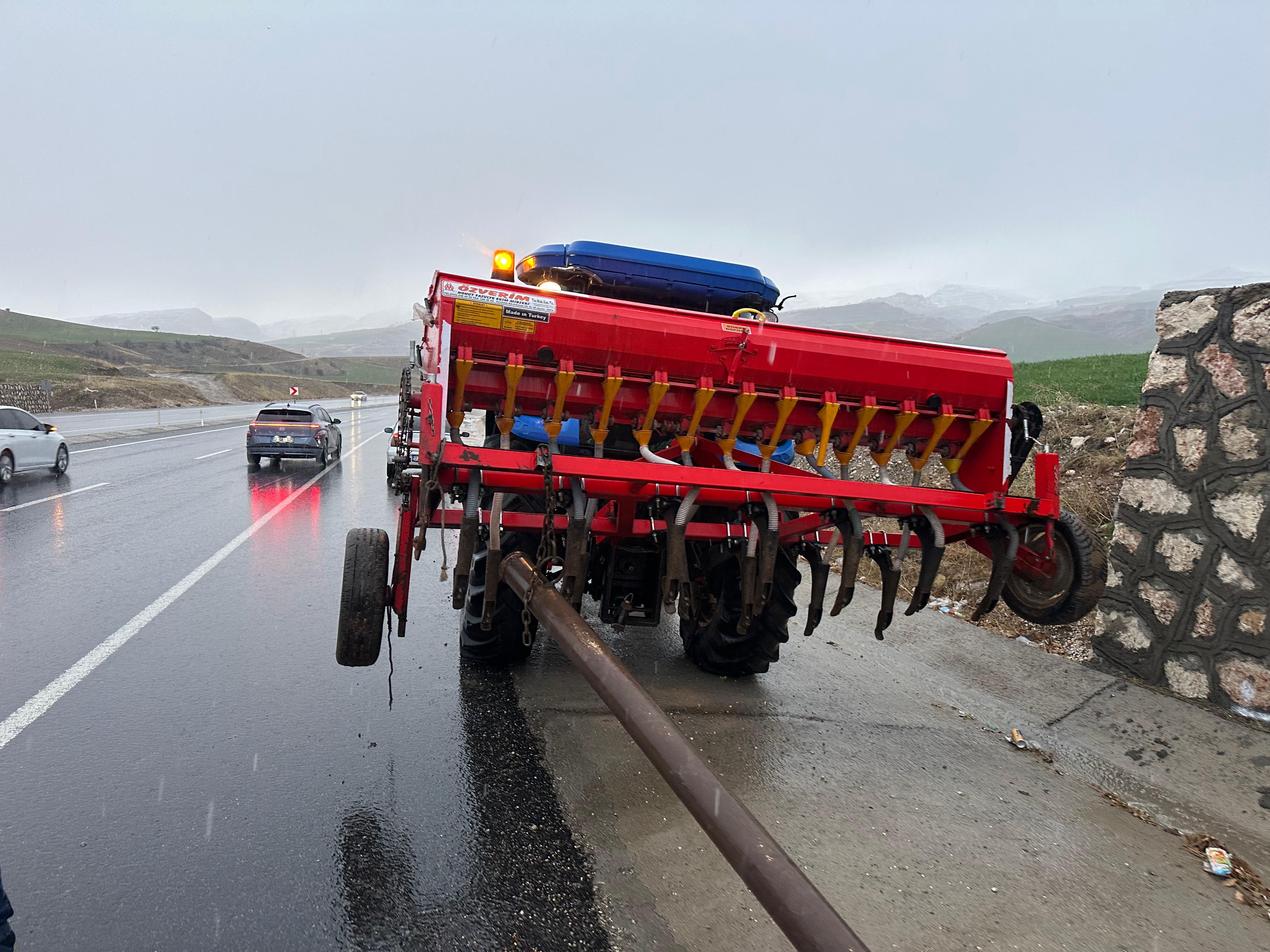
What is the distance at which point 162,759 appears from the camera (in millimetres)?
3340

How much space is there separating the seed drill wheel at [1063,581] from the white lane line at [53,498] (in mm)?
11807

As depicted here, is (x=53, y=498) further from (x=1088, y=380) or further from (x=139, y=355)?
(x=139, y=355)

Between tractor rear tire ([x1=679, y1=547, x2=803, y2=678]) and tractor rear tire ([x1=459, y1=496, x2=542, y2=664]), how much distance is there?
0.99 meters

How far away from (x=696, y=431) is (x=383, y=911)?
2.34 metres

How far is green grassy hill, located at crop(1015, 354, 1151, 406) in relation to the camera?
8570 millimetres

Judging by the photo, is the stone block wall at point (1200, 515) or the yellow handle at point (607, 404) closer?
the yellow handle at point (607, 404)

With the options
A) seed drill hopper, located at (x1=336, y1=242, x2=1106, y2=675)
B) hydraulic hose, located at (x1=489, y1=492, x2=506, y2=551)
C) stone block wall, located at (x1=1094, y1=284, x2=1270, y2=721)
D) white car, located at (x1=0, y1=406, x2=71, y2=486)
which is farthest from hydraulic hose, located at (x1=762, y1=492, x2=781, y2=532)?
white car, located at (x1=0, y1=406, x2=71, y2=486)

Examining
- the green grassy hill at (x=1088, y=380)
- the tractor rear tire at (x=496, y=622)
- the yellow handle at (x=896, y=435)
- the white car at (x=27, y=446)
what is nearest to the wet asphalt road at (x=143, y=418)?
the white car at (x=27, y=446)

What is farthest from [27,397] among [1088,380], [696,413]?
[1088,380]

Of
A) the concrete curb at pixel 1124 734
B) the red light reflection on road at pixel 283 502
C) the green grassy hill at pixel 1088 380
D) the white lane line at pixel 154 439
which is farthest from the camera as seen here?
the white lane line at pixel 154 439

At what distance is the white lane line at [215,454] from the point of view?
16984 millimetres

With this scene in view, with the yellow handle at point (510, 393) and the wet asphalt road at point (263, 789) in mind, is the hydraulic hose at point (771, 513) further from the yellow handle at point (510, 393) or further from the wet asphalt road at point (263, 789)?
the wet asphalt road at point (263, 789)

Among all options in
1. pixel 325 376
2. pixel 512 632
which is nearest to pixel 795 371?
pixel 512 632

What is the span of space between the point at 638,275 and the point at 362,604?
258cm
